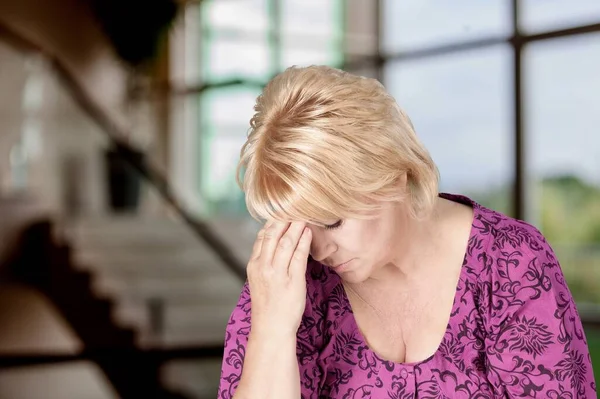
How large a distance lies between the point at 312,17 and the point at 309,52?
0.28m

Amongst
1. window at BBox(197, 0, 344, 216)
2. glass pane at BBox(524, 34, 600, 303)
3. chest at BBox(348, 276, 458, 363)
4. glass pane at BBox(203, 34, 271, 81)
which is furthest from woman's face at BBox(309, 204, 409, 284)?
glass pane at BBox(203, 34, 271, 81)

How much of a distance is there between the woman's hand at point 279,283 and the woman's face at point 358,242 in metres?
0.03

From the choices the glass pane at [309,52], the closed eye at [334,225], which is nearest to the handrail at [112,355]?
the glass pane at [309,52]

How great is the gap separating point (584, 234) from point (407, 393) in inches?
117

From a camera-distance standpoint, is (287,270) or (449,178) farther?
(449,178)

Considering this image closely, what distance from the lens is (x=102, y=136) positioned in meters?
5.66

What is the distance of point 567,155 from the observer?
4133 millimetres

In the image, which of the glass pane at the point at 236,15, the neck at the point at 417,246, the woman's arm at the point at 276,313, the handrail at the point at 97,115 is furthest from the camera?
the glass pane at the point at 236,15

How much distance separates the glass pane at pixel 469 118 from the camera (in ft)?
14.1

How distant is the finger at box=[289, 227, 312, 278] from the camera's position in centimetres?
132

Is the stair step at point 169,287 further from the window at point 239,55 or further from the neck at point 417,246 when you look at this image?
the neck at point 417,246

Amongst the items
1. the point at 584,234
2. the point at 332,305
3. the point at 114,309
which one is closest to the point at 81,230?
the point at 114,309

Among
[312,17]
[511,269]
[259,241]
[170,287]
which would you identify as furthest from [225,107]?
[511,269]

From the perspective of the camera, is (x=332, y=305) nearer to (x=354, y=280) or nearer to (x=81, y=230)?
(x=354, y=280)
